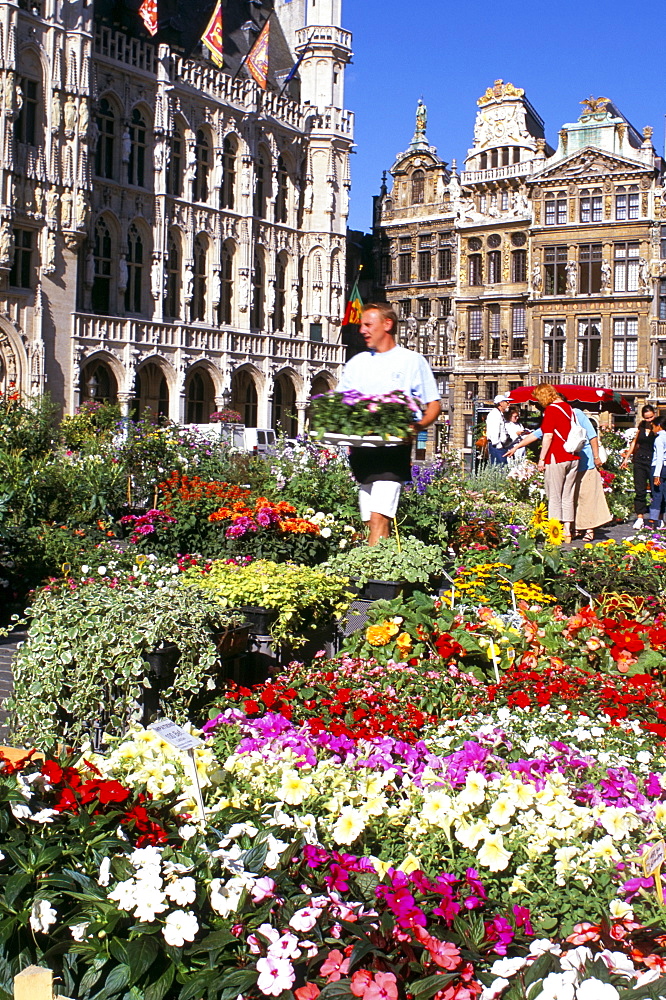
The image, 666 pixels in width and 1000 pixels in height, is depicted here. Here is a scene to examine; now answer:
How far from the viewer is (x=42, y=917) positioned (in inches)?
98.0

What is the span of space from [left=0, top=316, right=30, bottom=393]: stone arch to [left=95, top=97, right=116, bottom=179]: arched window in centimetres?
658

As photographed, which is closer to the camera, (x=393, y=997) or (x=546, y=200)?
(x=393, y=997)

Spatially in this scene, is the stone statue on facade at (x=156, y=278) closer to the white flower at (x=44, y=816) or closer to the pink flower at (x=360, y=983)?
the white flower at (x=44, y=816)

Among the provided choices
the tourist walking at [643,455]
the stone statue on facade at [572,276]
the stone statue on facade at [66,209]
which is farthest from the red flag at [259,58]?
the tourist walking at [643,455]

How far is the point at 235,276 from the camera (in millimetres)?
35938

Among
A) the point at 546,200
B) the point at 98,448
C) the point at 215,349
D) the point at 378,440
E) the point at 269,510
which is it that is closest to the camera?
the point at 378,440

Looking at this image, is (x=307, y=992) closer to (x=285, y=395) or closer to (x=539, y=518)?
(x=539, y=518)

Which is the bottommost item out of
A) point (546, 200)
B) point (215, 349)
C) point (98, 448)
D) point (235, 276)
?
point (98, 448)

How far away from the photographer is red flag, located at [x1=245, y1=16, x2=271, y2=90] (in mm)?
35531

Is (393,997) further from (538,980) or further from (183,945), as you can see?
(183,945)

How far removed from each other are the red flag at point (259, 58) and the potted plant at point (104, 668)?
34.9 m

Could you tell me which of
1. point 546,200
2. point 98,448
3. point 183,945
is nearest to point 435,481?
point 98,448

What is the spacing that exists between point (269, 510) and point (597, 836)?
4.49m

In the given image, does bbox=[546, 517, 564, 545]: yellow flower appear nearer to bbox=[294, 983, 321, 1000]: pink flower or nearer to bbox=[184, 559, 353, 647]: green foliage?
bbox=[184, 559, 353, 647]: green foliage
